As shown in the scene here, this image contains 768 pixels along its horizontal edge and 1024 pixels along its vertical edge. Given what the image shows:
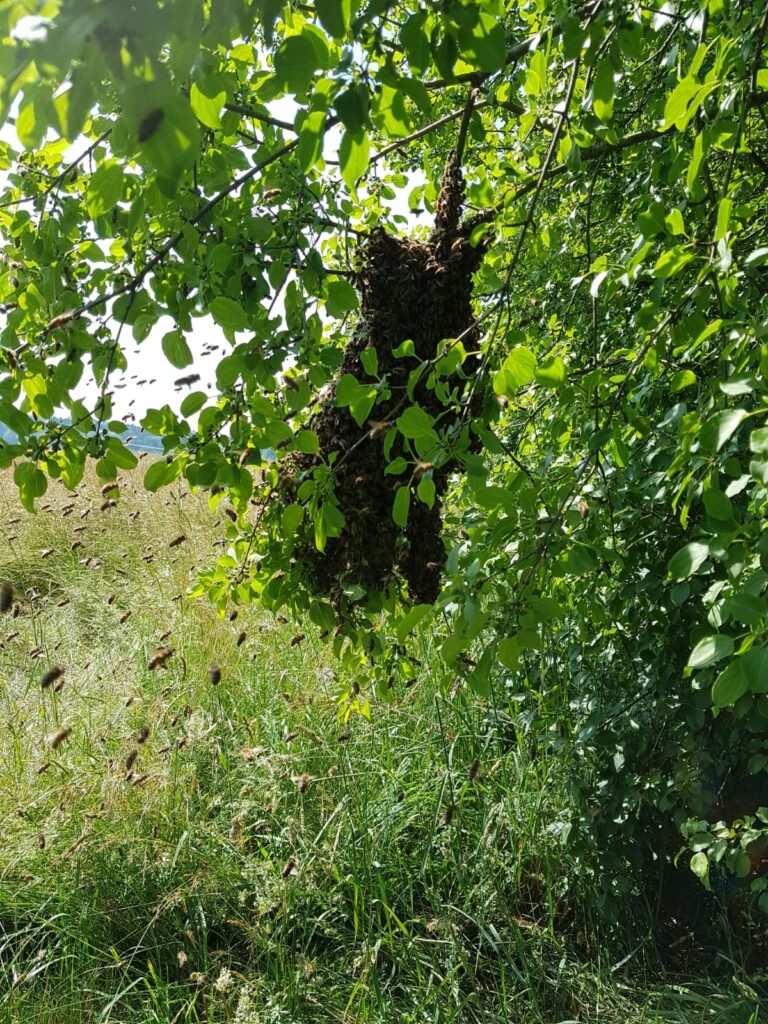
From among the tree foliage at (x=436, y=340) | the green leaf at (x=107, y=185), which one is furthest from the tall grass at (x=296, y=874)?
the green leaf at (x=107, y=185)

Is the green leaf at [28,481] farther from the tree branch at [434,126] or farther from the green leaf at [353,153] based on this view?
the tree branch at [434,126]

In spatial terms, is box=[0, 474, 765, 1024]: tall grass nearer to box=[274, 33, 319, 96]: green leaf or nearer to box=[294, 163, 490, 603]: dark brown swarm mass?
box=[294, 163, 490, 603]: dark brown swarm mass

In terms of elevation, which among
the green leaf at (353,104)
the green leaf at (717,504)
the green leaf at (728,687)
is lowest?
the green leaf at (728,687)

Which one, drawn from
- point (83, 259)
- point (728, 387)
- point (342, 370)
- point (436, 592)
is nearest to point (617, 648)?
point (436, 592)

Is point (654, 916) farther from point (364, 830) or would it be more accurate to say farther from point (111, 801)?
point (111, 801)

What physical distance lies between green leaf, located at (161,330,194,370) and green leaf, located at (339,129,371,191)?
0.53m

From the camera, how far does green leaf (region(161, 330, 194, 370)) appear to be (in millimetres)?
1367

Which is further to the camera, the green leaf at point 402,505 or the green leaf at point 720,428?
the green leaf at point 402,505

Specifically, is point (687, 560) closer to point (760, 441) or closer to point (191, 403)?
point (760, 441)

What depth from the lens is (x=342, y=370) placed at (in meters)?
1.89

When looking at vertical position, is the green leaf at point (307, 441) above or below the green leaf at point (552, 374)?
above

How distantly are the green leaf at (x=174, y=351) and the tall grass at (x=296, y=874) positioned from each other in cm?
126

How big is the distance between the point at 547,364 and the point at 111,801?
7.70ft

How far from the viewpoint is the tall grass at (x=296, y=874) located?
7.91 feet
